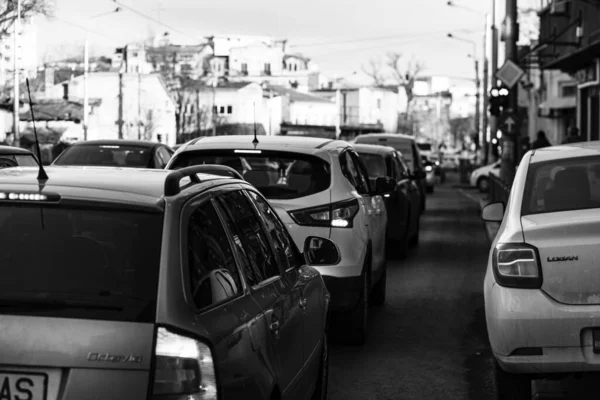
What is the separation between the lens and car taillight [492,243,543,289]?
650 cm

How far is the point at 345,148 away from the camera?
34.1ft

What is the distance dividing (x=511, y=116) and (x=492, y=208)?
21.0m

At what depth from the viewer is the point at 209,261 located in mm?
4496

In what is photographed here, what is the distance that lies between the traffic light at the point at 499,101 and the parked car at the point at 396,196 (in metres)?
12.1

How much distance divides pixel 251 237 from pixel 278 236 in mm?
804

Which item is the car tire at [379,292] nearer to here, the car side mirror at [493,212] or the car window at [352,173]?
the car window at [352,173]

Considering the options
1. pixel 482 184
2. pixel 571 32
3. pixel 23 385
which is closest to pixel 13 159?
pixel 23 385

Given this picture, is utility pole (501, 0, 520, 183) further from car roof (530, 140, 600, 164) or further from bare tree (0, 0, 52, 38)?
bare tree (0, 0, 52, 38)

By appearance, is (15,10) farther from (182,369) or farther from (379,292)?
(182,369)

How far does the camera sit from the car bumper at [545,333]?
6.34m

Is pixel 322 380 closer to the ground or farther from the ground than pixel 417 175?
closer to the ground

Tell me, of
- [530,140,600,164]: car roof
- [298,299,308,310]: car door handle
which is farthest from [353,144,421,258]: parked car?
[298,299,308,310]: car door handle

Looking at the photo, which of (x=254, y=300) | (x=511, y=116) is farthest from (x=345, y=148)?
(x=511, y=116)

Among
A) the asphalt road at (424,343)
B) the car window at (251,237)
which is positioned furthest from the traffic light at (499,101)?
the car window at (251,237)
